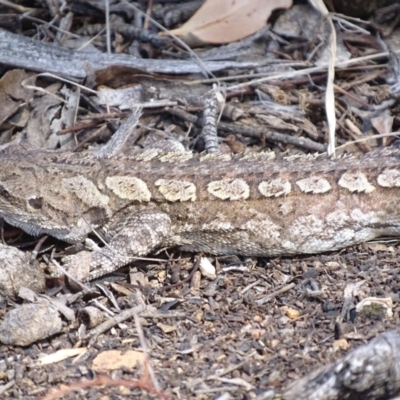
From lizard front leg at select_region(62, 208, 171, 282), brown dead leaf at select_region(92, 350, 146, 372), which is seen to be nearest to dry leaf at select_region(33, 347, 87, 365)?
brown dead leaf at select_region(92, 350, 146, 372)

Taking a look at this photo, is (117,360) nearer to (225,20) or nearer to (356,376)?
(356,376)

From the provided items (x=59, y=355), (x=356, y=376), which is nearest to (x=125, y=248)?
(x=59, y=355)

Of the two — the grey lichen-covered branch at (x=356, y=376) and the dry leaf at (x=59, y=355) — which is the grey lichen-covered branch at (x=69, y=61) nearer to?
the dry leaf at (x=59, y=355)

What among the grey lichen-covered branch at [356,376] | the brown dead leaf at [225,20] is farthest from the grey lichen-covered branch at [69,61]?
the grey lichen-covered branch at [356,376]

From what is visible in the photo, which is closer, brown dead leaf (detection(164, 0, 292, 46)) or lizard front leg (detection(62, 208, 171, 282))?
lizard front leg (detection(62, 208, 171, 282))

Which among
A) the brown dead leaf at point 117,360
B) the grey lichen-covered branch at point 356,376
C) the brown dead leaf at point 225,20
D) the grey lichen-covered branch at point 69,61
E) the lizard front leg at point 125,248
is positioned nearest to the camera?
the grey lichen-covered branch at point 356,376

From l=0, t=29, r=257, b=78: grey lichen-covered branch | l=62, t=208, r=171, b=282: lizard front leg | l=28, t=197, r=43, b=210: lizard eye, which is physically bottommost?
l=62, t=208, r=171, b=282: lizard front leg

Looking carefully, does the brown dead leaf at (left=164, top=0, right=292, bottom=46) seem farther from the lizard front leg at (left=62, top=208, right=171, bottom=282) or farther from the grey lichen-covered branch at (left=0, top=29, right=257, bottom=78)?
the lizard front leg at (left=62, top=208, right=171, bottom=282)
